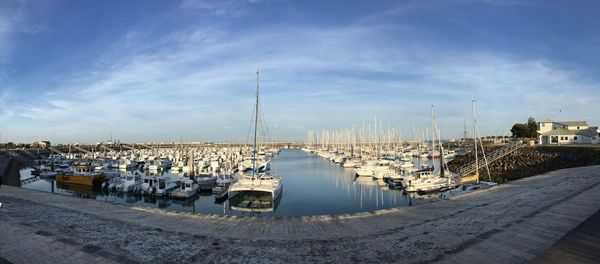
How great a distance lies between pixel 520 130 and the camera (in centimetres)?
8788

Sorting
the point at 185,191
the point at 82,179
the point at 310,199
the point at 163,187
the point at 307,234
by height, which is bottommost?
the point at 310,199

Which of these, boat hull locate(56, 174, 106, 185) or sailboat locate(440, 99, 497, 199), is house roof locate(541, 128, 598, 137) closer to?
sailboat locate(440, 99, 497, 199)

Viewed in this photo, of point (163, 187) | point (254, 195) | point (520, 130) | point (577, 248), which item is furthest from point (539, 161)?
point (520, 130)

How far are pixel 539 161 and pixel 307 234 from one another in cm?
3915

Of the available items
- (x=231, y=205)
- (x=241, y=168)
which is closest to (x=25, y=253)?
(x=231, y=205)

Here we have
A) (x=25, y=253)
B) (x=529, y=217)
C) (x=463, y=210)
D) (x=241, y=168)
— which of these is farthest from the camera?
(x=241, y=168)

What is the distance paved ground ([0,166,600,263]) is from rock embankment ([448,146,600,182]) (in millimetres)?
23020

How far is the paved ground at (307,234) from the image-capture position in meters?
10.3

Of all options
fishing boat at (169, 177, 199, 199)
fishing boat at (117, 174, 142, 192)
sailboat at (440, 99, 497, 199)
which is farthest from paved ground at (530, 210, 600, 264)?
fishing boat at (117, 174, 142, 192)

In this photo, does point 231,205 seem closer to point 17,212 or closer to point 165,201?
point 165,201

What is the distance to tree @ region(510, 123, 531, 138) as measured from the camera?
85713 millimetres

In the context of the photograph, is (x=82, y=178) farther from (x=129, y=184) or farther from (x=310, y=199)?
(x=310, y=199)

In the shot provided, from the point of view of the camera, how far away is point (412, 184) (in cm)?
3566

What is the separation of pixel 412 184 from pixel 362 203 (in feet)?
21.7
